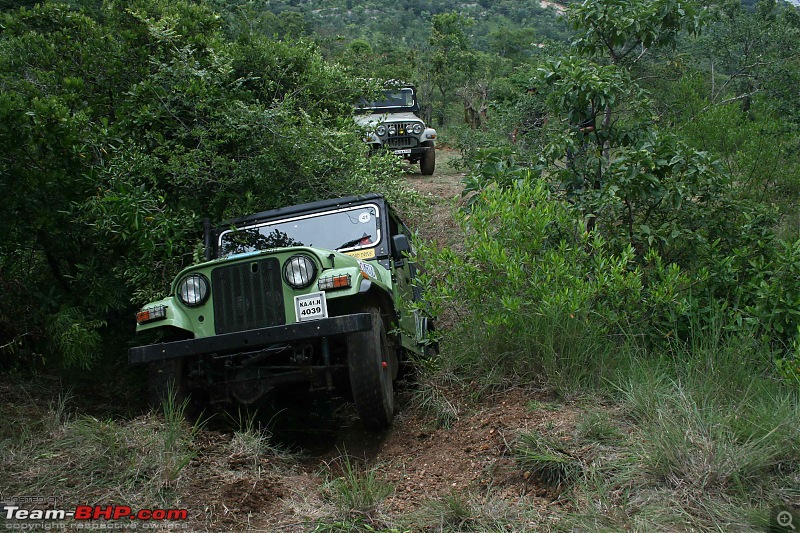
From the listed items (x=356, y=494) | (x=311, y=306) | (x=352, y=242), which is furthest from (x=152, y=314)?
(x=356, y=494)

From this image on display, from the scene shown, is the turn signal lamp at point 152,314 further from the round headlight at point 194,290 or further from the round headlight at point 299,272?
the round headlight at point 299,272

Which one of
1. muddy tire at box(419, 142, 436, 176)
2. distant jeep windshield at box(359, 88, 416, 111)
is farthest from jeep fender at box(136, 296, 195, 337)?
distant jeep windshield at box(359, 88, 416, 111)

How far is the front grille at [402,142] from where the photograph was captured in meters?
14.2

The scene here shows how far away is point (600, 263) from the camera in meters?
5.22

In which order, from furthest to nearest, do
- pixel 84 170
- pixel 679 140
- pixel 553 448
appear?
pixel 679 140, pixel 84 170, pixel 553 448

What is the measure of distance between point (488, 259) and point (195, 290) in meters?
2.06

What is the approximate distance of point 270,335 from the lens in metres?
4.54

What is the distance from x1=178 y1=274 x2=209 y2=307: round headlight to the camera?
4.98 m

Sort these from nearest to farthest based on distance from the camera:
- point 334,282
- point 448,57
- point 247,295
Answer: point 334,282
point 247,295
point 448,57

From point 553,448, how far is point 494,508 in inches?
23.2

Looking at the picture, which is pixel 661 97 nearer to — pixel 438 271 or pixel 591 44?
pixel 591 44

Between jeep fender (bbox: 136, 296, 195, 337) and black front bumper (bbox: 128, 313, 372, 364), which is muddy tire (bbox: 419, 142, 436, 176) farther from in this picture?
black front bumper (bbox: 128, 313, 372, 364)

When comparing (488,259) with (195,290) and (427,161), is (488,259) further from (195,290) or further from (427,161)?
(427,161)

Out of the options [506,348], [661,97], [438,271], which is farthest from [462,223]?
[661,97]
